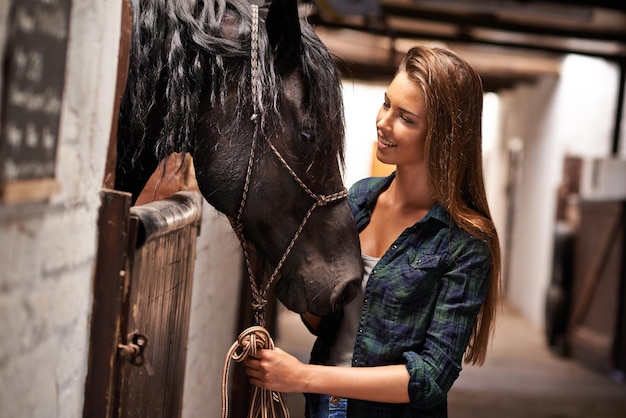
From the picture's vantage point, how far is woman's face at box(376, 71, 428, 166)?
5.77ft

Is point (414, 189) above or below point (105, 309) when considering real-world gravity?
above

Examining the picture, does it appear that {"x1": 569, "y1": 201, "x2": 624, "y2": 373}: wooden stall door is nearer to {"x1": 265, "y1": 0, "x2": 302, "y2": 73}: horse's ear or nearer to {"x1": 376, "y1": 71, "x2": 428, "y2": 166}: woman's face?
{"x1": 376, "y1": 71, "x2": 428, "y2": 166}: woman's face

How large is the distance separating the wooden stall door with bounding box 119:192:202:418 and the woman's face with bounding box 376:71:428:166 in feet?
1.54

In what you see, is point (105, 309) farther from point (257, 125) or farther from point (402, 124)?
point (402, 124)

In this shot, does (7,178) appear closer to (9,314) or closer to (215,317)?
(9,314)

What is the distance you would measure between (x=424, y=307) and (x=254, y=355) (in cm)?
39

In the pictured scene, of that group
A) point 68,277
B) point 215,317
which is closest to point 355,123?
point 215,317

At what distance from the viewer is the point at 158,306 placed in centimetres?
165

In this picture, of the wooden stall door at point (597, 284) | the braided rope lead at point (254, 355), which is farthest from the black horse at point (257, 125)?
the wooden stall door at point (597, 284)

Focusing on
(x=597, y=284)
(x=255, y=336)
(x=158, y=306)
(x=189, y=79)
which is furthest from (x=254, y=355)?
(x=597, y=284)

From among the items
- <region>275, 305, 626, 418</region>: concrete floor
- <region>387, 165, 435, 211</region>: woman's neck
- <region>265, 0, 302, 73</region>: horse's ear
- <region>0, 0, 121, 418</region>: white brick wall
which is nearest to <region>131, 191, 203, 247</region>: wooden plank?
<region>0, 0, 121, 418</region>: white brick wall

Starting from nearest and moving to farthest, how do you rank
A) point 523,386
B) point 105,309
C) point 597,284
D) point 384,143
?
point 105,309 → point 384,143 → point 523,386 → point 597,284

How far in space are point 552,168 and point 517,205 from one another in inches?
71.9

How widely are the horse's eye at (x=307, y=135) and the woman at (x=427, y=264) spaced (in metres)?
0.17
